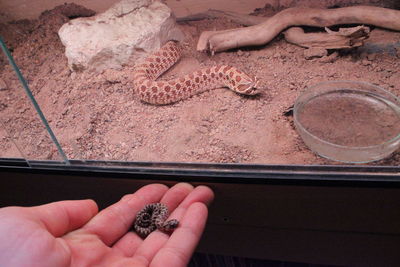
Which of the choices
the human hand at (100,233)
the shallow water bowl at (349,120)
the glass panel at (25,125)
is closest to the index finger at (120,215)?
the human hand at (100,233)

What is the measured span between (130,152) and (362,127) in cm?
142

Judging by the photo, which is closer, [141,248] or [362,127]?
[141,248]

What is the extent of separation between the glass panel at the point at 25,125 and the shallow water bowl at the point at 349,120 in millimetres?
1491

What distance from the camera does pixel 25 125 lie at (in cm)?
197

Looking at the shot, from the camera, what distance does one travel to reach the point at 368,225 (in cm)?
179

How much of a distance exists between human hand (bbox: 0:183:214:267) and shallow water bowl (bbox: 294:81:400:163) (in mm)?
726

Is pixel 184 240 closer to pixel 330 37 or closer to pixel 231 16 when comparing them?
pixel 330 37

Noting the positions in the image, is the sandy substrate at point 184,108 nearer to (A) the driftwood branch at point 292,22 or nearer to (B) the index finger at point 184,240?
(A) the driftwood branch at point 292,22

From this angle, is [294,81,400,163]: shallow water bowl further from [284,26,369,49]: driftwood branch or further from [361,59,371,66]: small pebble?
[284,26,369,49]: driftwood branch

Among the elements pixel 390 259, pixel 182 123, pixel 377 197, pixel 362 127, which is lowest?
pixel 390 259

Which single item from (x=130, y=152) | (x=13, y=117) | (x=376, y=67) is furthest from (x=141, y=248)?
(x=376, y=67)

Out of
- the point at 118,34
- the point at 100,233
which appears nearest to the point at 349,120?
the point at 100,233

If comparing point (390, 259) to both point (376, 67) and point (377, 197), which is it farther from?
point (376, 67)

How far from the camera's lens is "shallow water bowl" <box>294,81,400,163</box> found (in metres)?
1.73
